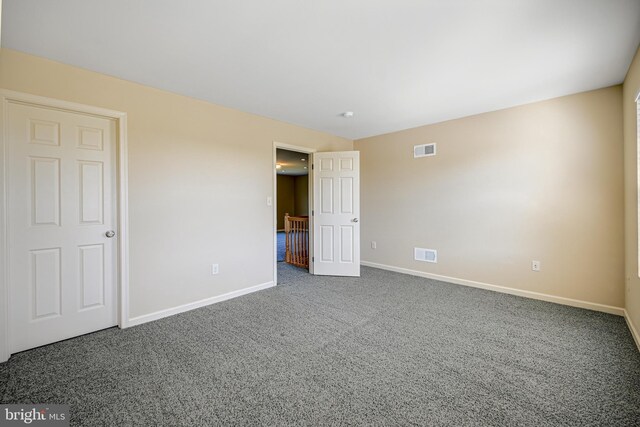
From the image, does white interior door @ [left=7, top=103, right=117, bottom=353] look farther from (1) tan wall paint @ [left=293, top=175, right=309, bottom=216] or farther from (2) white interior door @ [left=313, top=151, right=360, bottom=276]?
(1) tan wall paint @ [left=293, top=175, right=309, bottom=216]

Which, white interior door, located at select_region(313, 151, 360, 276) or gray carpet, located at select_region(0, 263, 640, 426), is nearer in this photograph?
gray carpet, located at select_region(0, 263, 640, 426)

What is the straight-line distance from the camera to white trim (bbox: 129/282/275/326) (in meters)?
2.71

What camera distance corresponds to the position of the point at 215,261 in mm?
3330

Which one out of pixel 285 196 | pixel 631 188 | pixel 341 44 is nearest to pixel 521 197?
pixel 631 188

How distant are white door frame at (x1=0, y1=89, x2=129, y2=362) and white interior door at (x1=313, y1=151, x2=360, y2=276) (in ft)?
8.78

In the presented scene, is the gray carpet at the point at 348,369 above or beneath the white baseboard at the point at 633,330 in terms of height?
beneath

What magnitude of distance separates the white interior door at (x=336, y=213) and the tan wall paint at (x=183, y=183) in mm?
954

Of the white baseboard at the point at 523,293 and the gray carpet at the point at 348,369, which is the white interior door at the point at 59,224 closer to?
the gray carpet at the point at 348,369

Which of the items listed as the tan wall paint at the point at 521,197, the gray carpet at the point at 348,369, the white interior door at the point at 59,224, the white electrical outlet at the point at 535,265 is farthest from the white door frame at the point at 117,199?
the white electrical outlet at the point at 535,265

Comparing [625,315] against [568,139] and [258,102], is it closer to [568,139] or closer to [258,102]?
[568,139]

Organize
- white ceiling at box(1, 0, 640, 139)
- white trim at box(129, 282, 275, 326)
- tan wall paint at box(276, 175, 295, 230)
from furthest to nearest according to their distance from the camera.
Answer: tan wall paint at box(276, 175, 295, 230) < white trim at box(129, 282, 275, 326) < white ceiling at box(1, 0, 640, 139)

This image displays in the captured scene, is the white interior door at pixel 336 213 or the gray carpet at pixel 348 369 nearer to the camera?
the gray carpet at pixel 348 369

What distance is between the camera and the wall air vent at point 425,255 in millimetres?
4223

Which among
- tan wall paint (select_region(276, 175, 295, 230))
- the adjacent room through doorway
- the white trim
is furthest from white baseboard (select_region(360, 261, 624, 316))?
tan wall paint (select_region(276, 175, 295, 230))
